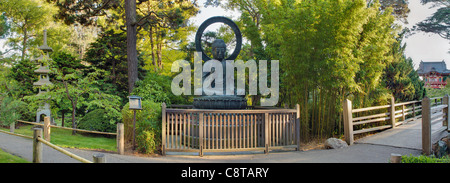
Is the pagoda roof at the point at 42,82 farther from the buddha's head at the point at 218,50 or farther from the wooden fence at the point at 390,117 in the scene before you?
the wooden fence at the point at 390,117

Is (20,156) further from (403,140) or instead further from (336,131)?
(403,140)

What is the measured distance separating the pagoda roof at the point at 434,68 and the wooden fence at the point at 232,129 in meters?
24.5

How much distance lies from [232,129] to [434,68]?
85.0 feet

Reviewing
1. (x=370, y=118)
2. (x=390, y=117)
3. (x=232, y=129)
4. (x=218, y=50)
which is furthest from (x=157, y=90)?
(x=390, y=117)

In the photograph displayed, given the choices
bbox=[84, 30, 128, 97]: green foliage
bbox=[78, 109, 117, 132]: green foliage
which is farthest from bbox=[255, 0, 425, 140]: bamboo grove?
bbox=[84, 30, 128, 97]: green foliage

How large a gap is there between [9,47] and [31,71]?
1066 centimetres

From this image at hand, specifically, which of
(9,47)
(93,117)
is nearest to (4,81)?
(93,117)

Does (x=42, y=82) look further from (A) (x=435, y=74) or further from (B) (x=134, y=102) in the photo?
(A) (x=435, y=74)

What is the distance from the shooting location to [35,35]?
20328mm

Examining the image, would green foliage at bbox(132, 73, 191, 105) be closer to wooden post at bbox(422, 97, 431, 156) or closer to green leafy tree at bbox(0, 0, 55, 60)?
wooden post at bbox(422, 97, 431, 156)

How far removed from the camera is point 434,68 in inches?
966

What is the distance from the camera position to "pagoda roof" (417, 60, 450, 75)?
24.8 m

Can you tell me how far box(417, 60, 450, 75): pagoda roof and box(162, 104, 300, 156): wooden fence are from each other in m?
24.5

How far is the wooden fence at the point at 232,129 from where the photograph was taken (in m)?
6.32
